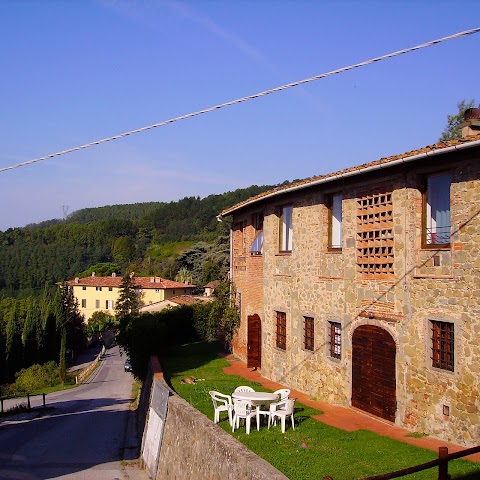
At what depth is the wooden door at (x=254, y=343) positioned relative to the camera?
Result: 19438 millimetres

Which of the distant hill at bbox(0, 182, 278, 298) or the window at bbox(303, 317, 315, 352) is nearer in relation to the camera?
the window at bbox(303, 317, 315, 352)

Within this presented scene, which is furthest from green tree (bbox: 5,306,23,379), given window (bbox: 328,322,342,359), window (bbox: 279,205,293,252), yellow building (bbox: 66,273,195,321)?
window (bbox: 328,322,342,359)

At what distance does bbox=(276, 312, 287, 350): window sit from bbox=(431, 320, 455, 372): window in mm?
6616

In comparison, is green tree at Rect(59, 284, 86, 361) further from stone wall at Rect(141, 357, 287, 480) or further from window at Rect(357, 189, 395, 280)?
window at Rect(357, 189, 395, 280)

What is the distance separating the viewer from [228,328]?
2270cm

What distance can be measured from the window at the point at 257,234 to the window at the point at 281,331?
291cm

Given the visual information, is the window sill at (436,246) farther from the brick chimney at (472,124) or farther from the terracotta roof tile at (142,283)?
the terracotta roof tile at (142,283)

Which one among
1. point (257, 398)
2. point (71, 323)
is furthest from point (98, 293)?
point (257, 398)

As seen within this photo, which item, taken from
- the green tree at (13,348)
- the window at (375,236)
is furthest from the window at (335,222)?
the green tree at (13,348)

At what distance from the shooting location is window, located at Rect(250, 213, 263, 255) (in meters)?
19.8

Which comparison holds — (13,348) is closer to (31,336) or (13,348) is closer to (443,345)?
(31,336)

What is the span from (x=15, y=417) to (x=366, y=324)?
2120 centimetres

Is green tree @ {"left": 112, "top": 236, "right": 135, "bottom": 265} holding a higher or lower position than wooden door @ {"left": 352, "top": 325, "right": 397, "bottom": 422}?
Result: higher

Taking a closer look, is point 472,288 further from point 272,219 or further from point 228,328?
point 228,328
